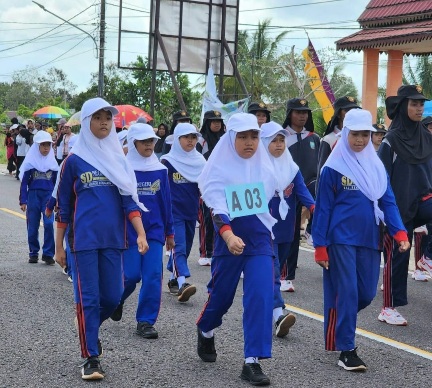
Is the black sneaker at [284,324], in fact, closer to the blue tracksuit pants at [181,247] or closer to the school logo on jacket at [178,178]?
the blue tracksuit pants at [181,247]

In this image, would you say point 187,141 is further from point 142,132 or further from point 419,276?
point 419,276

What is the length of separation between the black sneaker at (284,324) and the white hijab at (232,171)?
136 cm

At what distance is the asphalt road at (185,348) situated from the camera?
6098mm

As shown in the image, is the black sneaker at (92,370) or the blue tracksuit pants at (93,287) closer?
the black sneaker at (92,370)

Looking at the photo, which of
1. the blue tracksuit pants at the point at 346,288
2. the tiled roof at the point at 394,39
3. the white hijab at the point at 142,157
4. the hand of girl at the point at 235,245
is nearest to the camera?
the hand of girl at the point at 235,245

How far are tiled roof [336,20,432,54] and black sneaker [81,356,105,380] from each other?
15407 millimetres

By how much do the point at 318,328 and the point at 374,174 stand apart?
5.66 feet

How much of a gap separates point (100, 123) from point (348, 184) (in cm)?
186

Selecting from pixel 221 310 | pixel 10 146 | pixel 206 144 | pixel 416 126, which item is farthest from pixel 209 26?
pixel 221 310

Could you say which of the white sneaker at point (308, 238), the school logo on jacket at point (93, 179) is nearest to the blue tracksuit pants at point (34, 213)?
the white sneaker at point (308, 238)

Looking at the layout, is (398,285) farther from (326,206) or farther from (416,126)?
(326,206)

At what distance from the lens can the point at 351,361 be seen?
6.41 metres

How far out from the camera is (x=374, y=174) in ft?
22.1

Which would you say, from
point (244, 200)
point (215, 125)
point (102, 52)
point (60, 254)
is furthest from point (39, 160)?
point (102, 52)
